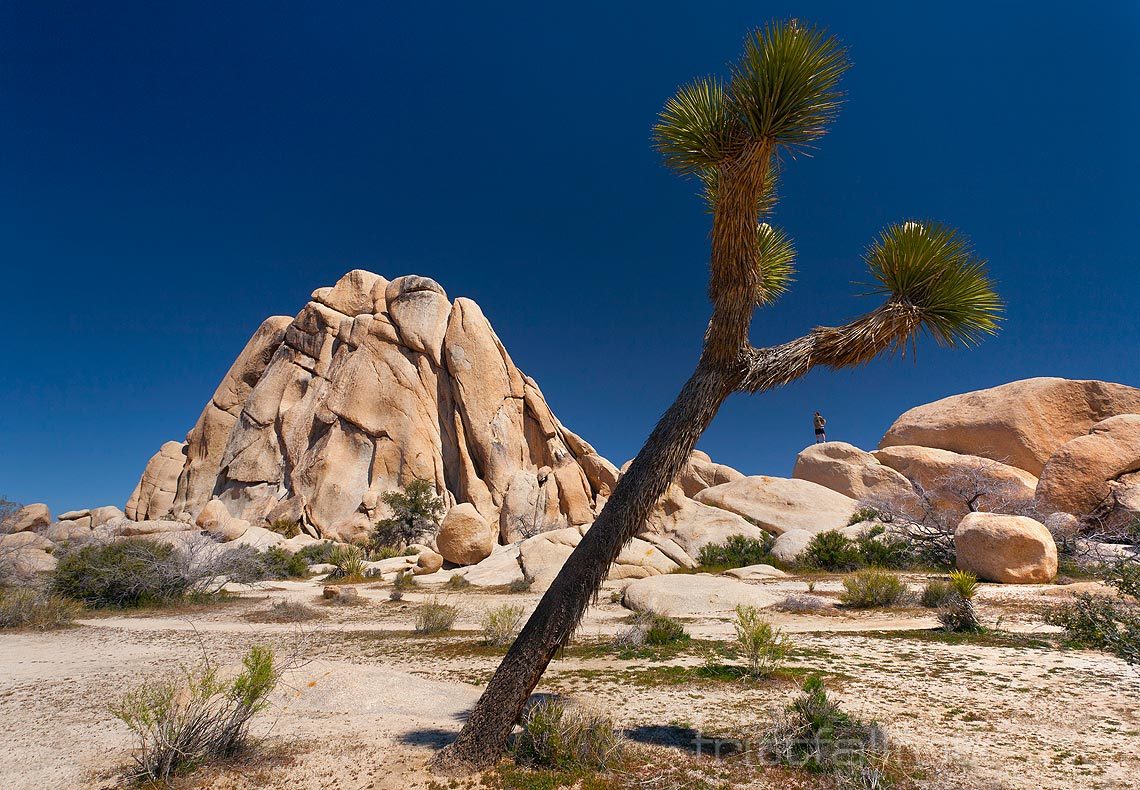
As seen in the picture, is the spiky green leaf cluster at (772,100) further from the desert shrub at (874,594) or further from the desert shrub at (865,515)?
the desert shrub at (865,515)

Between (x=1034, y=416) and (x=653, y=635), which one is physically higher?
(x=1034, y=416)

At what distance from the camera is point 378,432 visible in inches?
1686

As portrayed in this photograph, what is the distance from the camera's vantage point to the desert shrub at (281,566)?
22275 mm

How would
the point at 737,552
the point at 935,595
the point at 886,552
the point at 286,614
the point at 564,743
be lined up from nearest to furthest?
the point at 564,743 → the point at 935,595 → the point at 286,614 → the point at 886,552 → the point at 737,552

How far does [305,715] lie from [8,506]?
32.8 meters

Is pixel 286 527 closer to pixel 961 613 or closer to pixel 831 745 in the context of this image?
pixel 961 613

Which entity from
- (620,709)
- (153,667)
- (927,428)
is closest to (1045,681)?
(620,709)

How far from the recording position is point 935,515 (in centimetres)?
2209

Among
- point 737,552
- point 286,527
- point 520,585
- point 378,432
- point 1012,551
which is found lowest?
point 520,585

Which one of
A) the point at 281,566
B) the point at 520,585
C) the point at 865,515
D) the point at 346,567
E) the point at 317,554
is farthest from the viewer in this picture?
the point at 317,554

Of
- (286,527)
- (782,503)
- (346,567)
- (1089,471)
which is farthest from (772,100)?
(286,527)

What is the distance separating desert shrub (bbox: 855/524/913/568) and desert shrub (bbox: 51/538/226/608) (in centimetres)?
2231

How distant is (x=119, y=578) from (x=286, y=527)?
23810mm

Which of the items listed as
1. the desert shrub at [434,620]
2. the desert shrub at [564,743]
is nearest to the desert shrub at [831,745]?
the desert shrub at [564,743]
